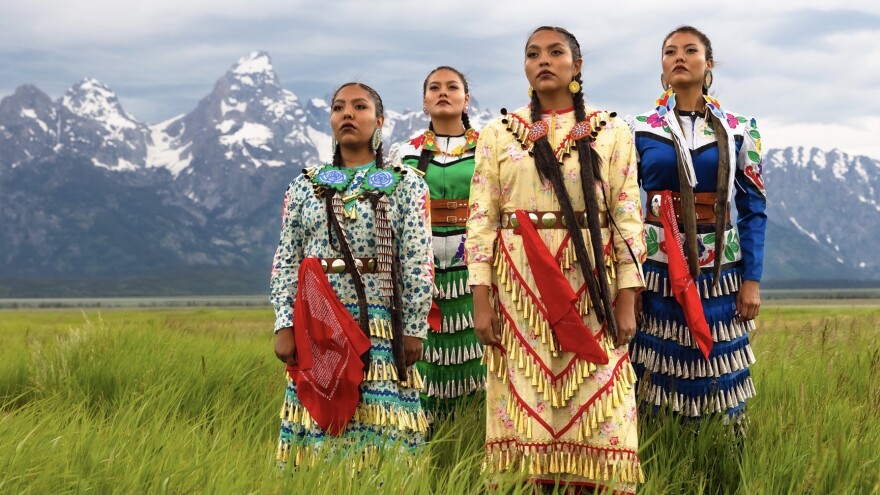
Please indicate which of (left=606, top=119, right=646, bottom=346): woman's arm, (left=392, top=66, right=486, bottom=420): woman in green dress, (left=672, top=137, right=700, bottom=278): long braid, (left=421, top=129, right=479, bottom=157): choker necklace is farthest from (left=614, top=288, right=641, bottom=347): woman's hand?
(left=421, top=129, right=479, bottom=157): choker necklace

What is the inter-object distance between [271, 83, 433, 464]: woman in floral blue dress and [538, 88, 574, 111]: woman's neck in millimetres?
782

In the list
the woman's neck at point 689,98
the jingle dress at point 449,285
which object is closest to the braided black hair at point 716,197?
the woman's neck at point 689,98

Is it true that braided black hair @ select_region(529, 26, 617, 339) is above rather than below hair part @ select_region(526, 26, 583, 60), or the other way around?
below

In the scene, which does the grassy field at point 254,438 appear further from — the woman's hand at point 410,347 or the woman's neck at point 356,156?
the woman's neck at point 356,156

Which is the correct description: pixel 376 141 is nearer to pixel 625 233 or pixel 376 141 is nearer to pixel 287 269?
pixel 287 269

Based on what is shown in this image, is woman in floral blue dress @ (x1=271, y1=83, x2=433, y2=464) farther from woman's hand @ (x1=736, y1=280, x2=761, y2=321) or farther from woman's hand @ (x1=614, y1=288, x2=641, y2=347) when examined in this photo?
woman's hand @ (x1=736, y1=280, x2=761, y2=321)

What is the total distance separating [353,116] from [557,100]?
1030mm

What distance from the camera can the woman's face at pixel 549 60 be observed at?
4195 mm

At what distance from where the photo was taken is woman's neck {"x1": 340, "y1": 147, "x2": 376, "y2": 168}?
15.6ft

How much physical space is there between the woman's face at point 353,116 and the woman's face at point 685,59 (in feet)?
5.48

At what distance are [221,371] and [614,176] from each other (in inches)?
157

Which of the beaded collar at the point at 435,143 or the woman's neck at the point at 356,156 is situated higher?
the beaded collar at the point at 435,143

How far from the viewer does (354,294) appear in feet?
15.0

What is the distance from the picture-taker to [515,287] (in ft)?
13.9
